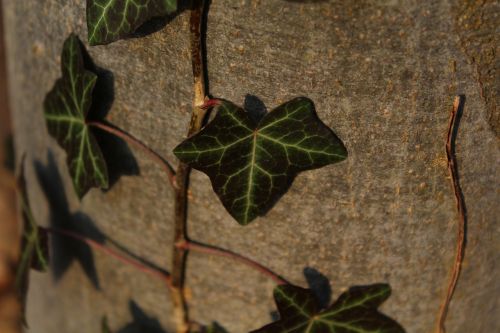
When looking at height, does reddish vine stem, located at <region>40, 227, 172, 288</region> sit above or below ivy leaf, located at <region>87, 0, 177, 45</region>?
below

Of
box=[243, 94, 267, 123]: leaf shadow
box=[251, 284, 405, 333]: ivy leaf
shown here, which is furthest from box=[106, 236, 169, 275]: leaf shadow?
box=[243, 94, 267, 123]: leaf shadow

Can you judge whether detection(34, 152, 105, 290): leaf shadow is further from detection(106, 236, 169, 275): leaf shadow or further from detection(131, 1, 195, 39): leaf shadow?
detection(131, 1, 195, 39): leaf shadow

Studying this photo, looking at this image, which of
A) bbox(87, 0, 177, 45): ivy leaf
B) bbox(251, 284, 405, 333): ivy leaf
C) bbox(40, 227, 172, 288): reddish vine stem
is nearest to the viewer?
bbox(87, 0, 177, 45): ivy leaf

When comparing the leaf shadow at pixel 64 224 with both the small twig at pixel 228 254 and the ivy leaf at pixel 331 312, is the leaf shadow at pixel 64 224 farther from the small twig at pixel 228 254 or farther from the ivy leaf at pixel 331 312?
the ivy leaf at pixel 331 312

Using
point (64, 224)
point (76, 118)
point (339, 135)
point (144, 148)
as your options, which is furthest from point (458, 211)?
point (64, 224)

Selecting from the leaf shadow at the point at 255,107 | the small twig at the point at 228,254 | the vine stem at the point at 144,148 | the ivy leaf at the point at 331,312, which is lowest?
the ivy leaf at the point at 331,312

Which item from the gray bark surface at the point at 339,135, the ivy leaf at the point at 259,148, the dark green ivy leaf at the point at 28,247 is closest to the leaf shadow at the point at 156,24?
the gray bark surface at the point at 339,135

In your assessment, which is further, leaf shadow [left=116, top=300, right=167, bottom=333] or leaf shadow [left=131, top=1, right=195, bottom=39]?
leaf shadow [left=116, top=300, right=167, bottom=333]
